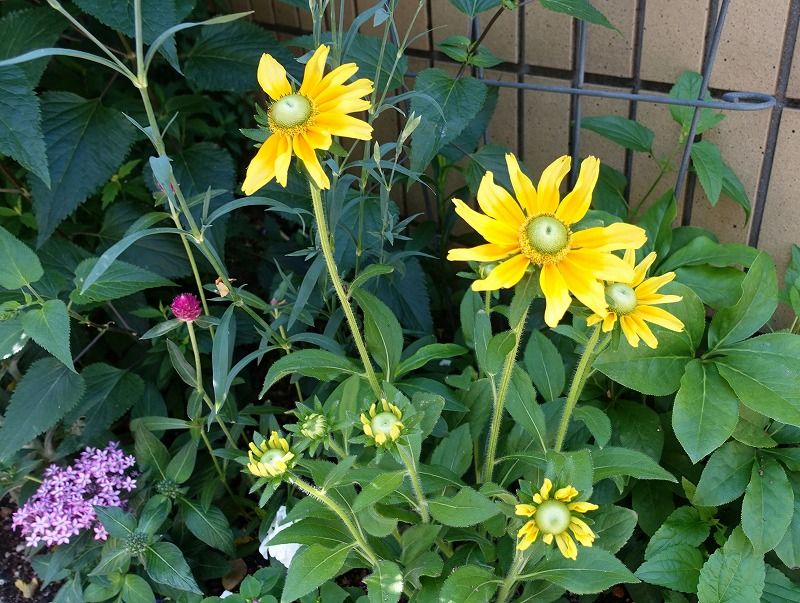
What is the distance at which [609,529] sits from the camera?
1.07 m

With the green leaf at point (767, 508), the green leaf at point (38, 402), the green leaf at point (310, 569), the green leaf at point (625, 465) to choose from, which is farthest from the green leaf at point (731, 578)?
the green leaf at point (38, 402)

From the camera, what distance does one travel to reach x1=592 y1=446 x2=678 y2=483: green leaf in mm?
973

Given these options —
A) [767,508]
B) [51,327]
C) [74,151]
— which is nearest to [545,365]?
[767,508]

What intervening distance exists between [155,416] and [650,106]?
3.48 feet

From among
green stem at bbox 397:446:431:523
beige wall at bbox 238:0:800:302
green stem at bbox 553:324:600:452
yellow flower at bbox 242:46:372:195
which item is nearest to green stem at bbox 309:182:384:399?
yellow flower at bbox 242:46:372:195

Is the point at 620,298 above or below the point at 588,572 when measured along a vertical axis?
above

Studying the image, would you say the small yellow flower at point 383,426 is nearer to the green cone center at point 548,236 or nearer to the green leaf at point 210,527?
the green cone center at point 548,236

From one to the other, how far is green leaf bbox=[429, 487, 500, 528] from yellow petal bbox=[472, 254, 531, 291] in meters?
0.32

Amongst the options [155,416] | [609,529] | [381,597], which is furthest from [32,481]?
[609,529]

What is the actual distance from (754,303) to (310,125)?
722 mm

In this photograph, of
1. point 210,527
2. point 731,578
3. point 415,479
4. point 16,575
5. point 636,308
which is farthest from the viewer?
point 16,575

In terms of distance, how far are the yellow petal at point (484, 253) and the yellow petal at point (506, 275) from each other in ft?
0.04

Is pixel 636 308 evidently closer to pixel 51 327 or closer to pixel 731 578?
pixel 731 578

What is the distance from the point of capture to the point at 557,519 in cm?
73
